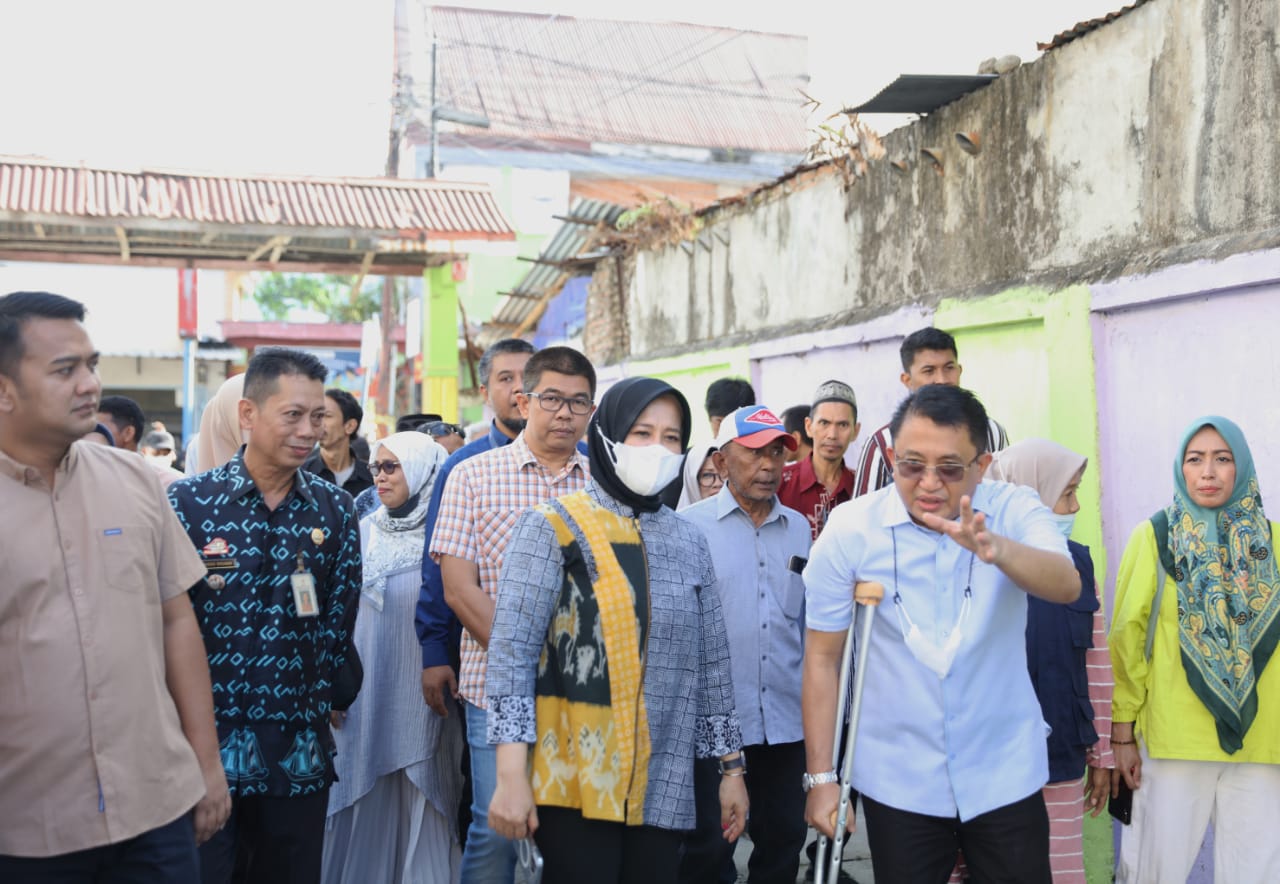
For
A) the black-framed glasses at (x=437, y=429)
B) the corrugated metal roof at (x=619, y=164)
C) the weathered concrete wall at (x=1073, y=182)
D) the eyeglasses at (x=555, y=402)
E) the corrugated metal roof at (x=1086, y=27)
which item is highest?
the corrugated metal roof at (x=619, y=164)

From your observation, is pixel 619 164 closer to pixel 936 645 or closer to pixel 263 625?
pixel 263 625

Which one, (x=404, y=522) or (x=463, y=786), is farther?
(x=404, y=522)

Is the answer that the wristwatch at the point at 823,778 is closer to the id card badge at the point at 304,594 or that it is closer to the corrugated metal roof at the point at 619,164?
the id card badge at the point at 304,594

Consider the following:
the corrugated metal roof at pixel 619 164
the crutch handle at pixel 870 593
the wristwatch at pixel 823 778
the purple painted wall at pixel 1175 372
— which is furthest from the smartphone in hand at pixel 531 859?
the corrugated metal roof at pixel 619 164

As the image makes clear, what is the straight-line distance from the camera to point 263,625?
401cm

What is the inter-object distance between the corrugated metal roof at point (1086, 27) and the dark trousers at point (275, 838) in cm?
500

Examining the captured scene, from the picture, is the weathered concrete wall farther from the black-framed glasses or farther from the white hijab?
the black-framed glasses

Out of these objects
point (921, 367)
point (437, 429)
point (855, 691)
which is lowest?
point (855, 691)

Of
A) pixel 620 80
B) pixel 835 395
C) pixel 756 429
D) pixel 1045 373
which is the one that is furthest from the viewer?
pixel 620 80

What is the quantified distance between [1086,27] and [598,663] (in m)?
4.59

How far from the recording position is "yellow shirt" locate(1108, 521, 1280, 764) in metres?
4.49

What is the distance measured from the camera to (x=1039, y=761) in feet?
11.5

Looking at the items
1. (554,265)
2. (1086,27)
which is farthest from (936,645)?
(554,265)

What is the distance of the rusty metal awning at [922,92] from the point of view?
7.24 m
